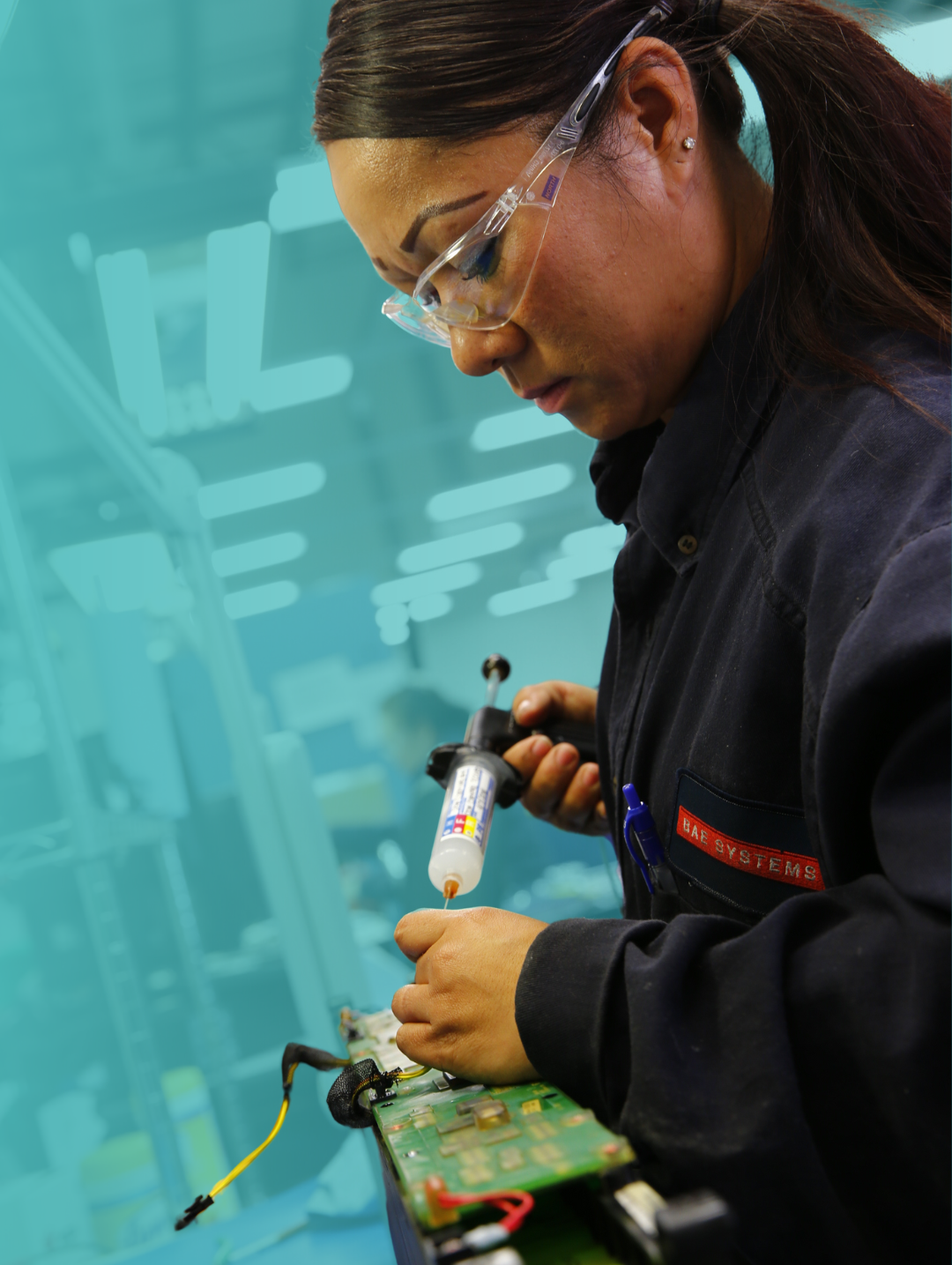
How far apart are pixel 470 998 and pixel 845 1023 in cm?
26

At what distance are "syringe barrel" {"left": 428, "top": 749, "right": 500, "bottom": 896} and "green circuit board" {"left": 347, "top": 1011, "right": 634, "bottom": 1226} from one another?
1.04ft

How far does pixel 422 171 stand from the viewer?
29.5 inches

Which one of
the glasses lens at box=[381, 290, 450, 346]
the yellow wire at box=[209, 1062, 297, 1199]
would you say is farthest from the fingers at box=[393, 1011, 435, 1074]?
the glasses lens at box=[381, 290, 450, 346]

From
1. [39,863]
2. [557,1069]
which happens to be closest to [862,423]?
[557,1069]

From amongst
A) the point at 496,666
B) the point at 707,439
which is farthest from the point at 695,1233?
the point at 496,666

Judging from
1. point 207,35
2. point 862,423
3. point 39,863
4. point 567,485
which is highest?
point 207,35

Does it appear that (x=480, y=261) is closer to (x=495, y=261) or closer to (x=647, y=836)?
(x=495, y=261)

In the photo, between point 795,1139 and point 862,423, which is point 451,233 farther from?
point 795,1139

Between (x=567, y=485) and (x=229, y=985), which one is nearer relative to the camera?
(x=229, y=985)

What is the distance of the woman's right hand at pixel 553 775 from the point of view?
→ 1.23m

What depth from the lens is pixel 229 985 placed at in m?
1.54

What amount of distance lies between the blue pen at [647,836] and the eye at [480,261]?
48 centimetres

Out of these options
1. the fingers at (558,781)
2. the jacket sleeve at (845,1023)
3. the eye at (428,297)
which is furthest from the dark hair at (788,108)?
the fingers at (558,781)

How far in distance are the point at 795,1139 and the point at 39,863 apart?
1138 mm
